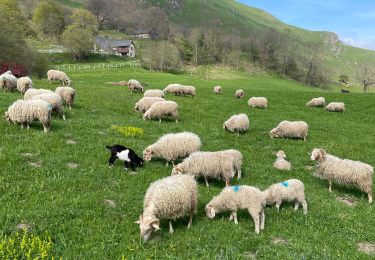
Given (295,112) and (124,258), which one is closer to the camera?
(124,258)

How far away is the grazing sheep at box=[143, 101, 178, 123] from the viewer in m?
22.2

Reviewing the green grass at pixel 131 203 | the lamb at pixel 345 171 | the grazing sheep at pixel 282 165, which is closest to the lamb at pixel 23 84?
the green grass at pixel 131 203

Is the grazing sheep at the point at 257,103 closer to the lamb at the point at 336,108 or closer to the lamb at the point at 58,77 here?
the lamb at the point at 336,108

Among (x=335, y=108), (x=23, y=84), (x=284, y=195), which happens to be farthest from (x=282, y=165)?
(x=335, y=108)

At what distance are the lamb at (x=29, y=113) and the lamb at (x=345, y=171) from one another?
456 inches

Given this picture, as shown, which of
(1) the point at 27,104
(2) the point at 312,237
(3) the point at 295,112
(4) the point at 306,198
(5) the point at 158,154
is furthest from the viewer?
(3) the point at 295,112

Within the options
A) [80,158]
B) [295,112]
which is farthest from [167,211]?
[295,112]

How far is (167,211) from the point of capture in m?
9.23

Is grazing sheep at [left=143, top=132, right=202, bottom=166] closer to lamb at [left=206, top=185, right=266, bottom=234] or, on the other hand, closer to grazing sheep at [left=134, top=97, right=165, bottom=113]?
lamb at [left=206, top=185, right=266, bottom=234]

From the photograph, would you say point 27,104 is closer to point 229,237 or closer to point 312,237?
point 229,237

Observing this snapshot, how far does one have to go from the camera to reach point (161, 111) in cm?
2222

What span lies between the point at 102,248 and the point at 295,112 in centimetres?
2664

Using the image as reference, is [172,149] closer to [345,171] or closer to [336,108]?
[345,171]

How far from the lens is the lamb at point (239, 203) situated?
9.90 metres
